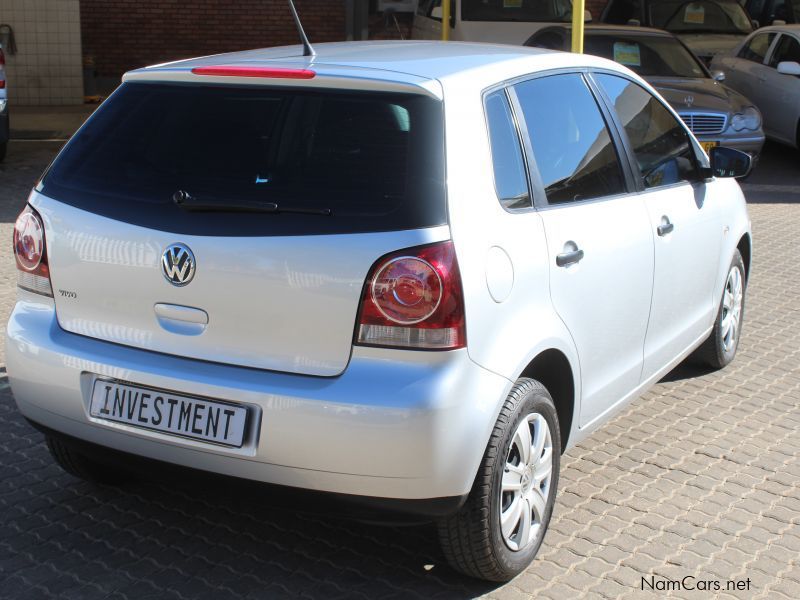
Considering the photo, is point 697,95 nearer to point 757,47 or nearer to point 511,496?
point 757,47

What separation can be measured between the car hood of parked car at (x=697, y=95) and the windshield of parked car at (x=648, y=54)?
0.18 metres

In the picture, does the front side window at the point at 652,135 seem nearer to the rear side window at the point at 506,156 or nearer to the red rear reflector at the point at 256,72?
the rear side window at the point at 506,156

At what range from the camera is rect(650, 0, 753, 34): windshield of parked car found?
52.3 ft

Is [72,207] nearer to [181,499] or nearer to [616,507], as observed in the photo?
[181,499]

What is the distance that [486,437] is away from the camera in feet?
11.0

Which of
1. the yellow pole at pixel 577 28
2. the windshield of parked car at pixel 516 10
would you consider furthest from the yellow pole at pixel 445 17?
the yellow pole at pixel 577 28

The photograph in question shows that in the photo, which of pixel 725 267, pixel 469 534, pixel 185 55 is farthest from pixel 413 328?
pixel 185 55

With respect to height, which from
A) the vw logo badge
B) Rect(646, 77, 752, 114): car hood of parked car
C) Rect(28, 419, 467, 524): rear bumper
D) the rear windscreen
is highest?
the rear windscreen

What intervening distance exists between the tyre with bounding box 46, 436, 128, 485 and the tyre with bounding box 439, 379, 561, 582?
142 centimetres

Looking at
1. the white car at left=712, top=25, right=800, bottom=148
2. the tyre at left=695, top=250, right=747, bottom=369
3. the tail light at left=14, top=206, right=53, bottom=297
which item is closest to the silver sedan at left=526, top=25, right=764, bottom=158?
the white car at left=712, top=25, right=800, bottom=148

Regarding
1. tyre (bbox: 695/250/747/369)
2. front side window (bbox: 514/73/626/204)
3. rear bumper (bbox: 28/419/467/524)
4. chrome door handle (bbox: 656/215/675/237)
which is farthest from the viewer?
tyre (bbox: 695/250/747/369)

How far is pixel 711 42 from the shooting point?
16.3 meters

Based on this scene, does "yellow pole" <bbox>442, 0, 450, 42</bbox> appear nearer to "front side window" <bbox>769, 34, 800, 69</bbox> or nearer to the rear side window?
"front side window" <bbox>769, 34, 800, 69</bbox>

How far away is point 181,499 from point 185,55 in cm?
1481
